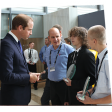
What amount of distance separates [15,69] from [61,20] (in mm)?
1060

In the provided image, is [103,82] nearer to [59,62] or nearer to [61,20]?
[59,62]

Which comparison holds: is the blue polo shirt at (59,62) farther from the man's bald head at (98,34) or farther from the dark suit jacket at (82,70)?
the man's bald head at (98,34)

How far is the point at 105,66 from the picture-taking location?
113 cm

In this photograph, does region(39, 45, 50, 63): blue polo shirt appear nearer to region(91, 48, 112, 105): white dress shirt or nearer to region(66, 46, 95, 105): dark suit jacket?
region(66, 46, 95, 105): dark suit jacket

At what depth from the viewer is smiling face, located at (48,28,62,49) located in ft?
6.55

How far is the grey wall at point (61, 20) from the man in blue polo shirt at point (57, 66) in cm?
11

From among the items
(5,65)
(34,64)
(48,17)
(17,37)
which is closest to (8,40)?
(17,37)

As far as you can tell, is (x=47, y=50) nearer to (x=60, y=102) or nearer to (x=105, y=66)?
(x=60, y=102)

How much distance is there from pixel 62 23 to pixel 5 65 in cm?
108

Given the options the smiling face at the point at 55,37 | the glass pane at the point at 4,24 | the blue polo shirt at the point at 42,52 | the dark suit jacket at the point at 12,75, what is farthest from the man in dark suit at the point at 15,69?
the smiling face at the point at 55,37

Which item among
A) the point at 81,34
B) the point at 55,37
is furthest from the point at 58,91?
→ the point at 81,34

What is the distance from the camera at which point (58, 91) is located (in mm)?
2055

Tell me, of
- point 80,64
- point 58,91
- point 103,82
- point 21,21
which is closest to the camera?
point 103,82

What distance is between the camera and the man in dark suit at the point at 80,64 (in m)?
1.52
